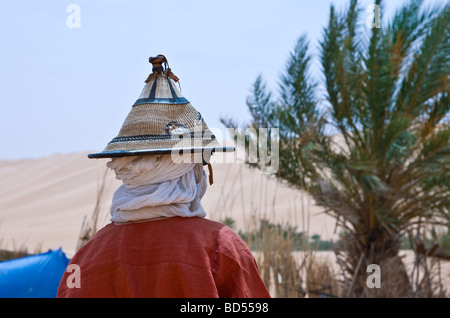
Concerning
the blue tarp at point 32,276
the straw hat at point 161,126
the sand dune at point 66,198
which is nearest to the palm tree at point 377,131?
the blue tarp at point 32,276

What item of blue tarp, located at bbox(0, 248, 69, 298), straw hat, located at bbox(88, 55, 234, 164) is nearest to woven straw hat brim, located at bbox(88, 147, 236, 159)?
straw hat, located at bbox(88, 55, 234, 164)

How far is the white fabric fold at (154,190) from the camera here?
2.09 meters

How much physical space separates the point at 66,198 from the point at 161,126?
38.5 m

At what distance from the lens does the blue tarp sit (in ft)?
14.0

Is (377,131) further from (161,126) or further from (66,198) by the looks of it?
(66,198)

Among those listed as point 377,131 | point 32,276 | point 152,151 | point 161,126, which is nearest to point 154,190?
point 152,151

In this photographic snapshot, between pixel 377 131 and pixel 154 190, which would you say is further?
pixel 377 131

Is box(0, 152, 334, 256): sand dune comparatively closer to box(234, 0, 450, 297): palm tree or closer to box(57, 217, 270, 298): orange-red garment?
box(234, 0, 450, 297): palm tree

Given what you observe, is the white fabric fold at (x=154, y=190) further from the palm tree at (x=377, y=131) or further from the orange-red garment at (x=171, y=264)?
the palm tree at (x=377, y=131)

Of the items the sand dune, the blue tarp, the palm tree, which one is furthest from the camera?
the sand dune

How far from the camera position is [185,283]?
6.49ft

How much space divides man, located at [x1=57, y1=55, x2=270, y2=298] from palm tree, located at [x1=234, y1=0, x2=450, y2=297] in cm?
407

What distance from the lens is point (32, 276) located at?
436 cm

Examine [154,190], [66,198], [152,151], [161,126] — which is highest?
[66,198]
